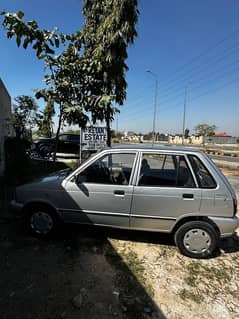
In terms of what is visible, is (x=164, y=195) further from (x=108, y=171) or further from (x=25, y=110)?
(x=25, y=110)

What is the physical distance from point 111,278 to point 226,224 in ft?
5.89

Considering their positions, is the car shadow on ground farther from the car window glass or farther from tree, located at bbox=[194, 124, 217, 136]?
tree, located at bbox=[194, 124, 217, 136]

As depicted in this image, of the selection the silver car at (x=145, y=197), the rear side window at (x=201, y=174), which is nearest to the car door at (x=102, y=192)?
the silver car at (x=145, y=197)

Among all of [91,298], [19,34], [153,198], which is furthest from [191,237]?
[19,34]

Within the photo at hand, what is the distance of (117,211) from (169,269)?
1083 mm

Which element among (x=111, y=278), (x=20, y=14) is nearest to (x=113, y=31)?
(x=20, y=14)

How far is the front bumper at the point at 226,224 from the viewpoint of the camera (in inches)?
115

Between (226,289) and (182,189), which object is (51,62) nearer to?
(182,189)

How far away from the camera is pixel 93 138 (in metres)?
7.36

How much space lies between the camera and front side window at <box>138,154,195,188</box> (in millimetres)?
3043

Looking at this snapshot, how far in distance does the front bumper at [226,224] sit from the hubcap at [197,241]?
8.7 inches

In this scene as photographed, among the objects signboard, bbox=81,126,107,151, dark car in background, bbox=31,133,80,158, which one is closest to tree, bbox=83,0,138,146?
signboard, bbox=81,126,107,151

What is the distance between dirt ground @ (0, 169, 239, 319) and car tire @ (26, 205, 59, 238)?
0.57ft

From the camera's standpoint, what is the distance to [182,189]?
2.98 m
